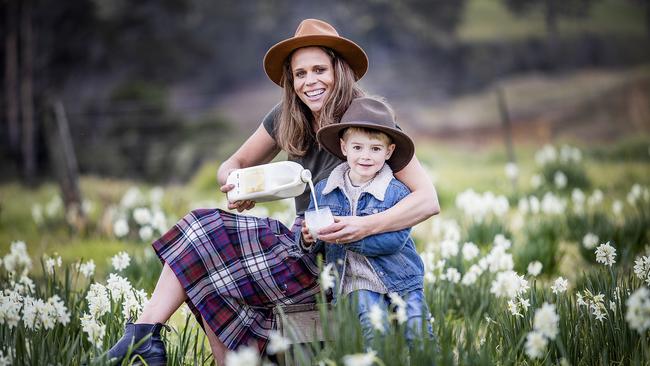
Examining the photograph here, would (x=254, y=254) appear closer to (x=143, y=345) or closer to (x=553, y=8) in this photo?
(x=143, y=345)

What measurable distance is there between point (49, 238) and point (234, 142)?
859cm

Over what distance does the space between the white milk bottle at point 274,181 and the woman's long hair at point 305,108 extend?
0.31 meters

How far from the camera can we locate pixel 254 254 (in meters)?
3.07

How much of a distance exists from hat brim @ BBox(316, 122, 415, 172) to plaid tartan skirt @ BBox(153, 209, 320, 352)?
1.49ft

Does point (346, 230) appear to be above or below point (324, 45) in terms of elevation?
below

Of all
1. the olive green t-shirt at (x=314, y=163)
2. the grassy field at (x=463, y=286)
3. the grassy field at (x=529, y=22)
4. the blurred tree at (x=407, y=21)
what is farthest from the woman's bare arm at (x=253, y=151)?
the grassy field at (x=529, y=22)

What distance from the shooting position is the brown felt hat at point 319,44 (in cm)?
328

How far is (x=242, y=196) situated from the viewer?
3104 millimetres

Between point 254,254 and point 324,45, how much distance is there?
1.02 meters

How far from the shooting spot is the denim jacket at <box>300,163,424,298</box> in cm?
287

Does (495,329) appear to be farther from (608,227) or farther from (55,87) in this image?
(55,87)

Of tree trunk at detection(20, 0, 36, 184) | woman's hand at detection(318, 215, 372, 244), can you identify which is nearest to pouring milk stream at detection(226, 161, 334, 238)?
woman's hand at detection(318, 215, 372, 244)

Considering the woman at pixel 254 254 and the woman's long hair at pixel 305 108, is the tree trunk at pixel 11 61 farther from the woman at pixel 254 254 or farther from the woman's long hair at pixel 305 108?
the woman at pixel 254 254

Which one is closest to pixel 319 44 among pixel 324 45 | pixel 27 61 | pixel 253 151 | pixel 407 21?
pixel 324 45
